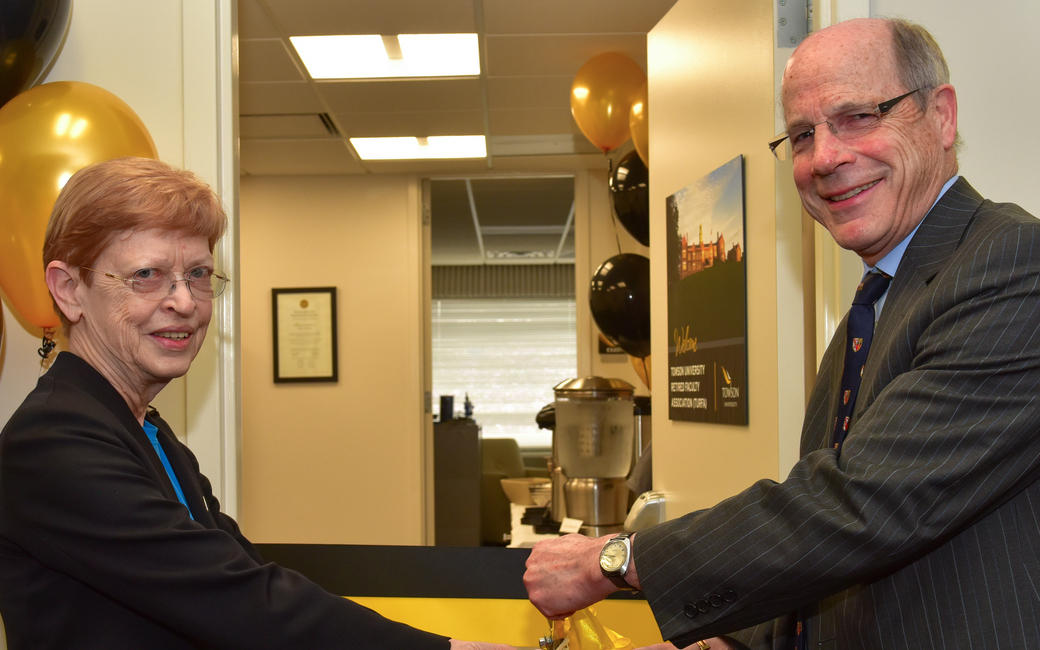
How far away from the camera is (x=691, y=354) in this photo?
207cm

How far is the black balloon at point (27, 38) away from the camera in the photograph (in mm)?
1480

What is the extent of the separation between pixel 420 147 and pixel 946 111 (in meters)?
3.99

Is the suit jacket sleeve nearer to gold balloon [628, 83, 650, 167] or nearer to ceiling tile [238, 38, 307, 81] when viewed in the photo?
gold balloon [628, 83, 650, 167]

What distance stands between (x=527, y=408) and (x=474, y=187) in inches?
187

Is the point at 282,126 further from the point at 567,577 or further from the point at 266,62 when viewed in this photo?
the point at 567,577

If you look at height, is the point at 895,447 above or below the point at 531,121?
below

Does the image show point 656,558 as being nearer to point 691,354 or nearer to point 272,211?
point 691,354

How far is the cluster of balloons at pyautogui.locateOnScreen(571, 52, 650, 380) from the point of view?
3354 mm

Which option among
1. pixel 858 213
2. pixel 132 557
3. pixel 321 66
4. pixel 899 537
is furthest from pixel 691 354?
pixel 321 66

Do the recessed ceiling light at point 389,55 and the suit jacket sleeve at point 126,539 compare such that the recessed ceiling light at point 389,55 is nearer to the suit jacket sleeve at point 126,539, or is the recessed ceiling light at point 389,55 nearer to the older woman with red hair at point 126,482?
the older woman with red hair at point 126,482

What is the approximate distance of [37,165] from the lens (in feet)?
4.90

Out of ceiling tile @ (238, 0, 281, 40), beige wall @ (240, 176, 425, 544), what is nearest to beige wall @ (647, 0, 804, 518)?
ceiling tile @ (238, 0, 281, 40)

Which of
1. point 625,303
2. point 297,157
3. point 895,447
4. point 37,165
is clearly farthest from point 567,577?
point 297,157

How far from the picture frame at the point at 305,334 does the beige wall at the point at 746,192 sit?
3.34m
